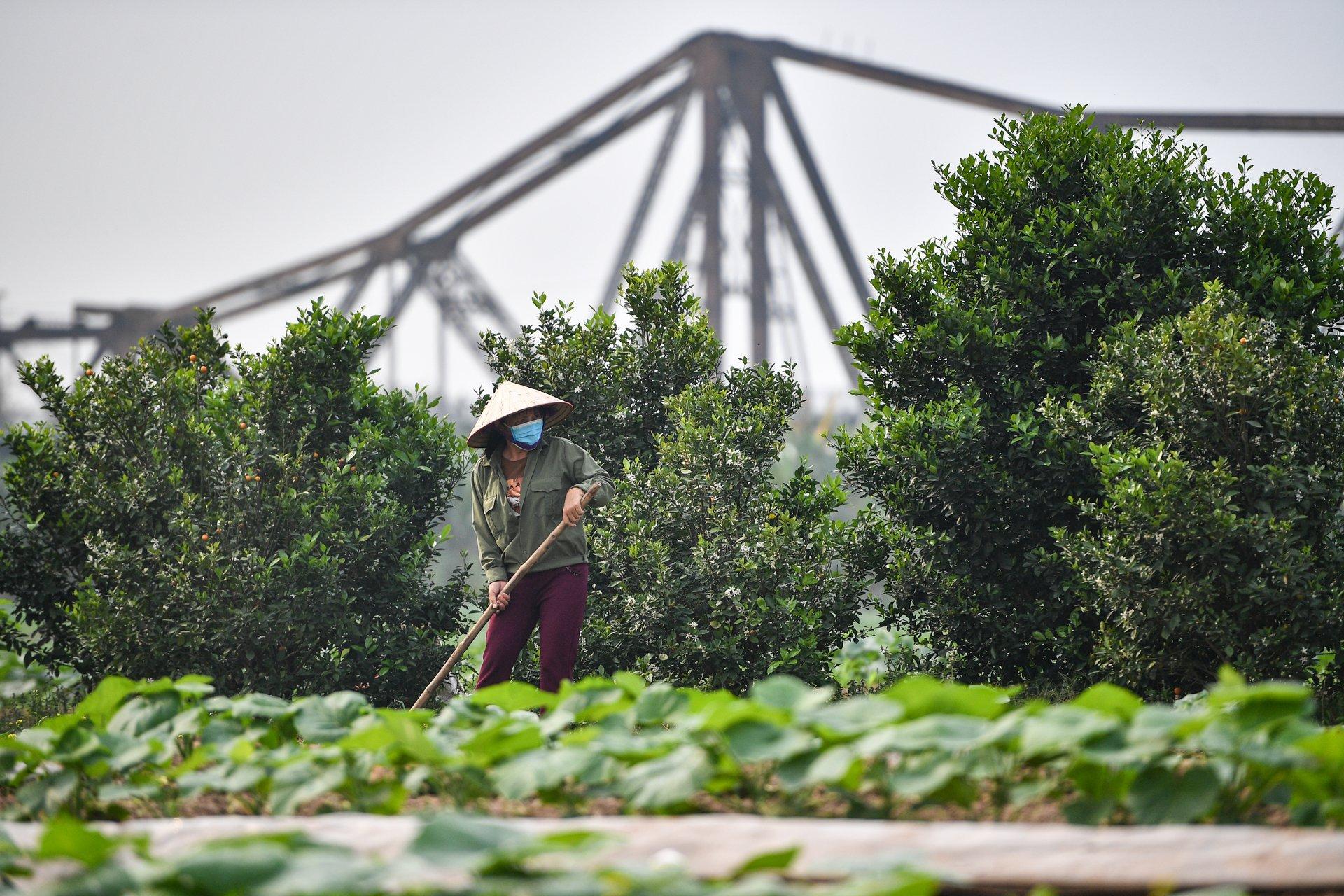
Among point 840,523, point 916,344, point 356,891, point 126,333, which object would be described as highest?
point 126,333

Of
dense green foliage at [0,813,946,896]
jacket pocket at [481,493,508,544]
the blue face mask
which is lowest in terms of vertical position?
dense green foliage at [0,813,946,896]

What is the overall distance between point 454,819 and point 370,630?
453 cm

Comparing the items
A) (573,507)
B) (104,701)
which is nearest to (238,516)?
(573,507)

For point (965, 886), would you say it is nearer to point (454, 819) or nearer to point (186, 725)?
point (454, 819)

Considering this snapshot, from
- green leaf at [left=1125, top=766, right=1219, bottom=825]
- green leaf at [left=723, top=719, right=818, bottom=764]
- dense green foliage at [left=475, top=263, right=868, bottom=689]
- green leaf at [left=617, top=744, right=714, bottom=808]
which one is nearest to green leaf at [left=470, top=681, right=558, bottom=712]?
green leaf at [left=617, top=744, right=714, bottom=808]

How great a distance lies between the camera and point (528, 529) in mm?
5766

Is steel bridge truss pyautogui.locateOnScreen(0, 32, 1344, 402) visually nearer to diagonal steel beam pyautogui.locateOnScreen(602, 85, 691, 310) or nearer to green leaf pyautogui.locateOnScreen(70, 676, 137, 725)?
diagonal steel beam pyautogui.locateOnScreen(602, 85, 691, 310)

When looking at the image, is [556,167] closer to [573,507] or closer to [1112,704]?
[573,507]

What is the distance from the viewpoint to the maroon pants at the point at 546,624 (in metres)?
5.71

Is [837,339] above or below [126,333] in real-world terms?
below

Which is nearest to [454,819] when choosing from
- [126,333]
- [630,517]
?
[630,517]

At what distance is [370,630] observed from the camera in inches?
266

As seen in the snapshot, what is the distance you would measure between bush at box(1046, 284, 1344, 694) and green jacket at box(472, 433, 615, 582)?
8.68 ft

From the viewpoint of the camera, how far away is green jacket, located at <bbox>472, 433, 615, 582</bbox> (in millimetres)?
5754
